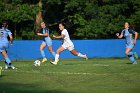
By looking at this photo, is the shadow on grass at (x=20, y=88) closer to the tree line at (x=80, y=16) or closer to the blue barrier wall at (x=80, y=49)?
the blue barrier wall at (x=80, y=49)

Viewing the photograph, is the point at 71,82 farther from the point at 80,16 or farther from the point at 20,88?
the point at 80,16

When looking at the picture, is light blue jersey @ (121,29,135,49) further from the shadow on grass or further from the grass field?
the shadow on grass

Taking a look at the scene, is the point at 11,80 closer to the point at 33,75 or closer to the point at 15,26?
the point at 33,75

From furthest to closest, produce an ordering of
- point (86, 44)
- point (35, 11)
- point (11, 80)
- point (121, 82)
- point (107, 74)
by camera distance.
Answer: point (35, 11) < point (86, 44) < point (107, 74) < point (11, 80) < point (121, 82)

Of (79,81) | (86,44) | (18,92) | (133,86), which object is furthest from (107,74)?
(86,44)

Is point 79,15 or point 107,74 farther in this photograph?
point 79,15

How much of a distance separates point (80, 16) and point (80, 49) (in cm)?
1149

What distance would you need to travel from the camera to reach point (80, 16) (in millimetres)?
42875

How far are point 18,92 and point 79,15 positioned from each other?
1275 inches

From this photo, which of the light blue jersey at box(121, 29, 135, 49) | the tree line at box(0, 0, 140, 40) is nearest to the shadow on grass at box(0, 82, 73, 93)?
the light blue jersey at box(121, 29, 135, 49)

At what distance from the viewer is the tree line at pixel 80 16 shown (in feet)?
138

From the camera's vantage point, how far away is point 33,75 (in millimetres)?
15203

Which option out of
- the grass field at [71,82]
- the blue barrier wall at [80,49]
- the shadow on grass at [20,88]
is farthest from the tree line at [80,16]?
the shadow on grass at [20,88]

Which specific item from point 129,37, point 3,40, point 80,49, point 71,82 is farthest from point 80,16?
point 71,82
